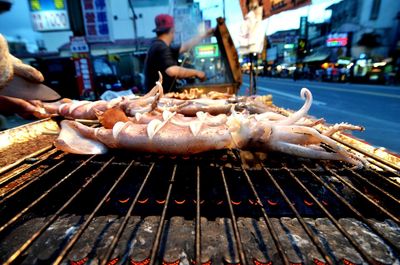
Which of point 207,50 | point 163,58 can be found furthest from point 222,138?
point 207,50

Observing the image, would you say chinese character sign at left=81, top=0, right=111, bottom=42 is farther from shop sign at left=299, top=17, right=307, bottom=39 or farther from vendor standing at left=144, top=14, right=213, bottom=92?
shop sign at left=299, top=17, right=307, bottom=39

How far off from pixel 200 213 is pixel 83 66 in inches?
463

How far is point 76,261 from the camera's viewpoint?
44.8 inches

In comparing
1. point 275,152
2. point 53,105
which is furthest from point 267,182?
point 53,105

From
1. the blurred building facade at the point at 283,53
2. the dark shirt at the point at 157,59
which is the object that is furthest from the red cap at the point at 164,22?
the blurred building facade at the point at 283,53

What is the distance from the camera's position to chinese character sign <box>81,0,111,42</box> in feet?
36.3

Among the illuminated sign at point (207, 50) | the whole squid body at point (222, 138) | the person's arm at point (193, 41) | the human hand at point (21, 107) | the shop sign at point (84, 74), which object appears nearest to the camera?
the whole squid body at point (222, 138)

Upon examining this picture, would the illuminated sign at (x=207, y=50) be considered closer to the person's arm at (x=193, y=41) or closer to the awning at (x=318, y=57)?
the person's arm at (x=193, y=41)

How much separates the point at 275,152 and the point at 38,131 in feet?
9.92

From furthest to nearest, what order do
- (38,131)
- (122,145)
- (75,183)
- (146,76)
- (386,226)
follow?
(146,76) → (38,131) → (75,183) → (122,145) → (386,226)

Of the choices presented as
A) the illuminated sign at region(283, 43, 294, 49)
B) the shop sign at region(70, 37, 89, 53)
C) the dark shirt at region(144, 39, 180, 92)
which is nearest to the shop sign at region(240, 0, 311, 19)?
the dark shirt at region(144, 39, 180, 92)

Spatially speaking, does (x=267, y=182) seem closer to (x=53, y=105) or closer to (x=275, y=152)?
(x=275, y=152)

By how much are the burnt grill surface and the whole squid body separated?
0.12 metres

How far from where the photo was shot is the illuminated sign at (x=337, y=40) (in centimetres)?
3187
